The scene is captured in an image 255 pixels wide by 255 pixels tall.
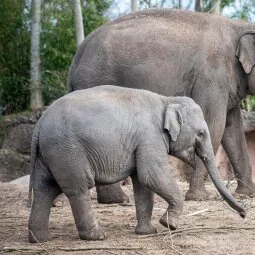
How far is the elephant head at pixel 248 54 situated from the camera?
872 cm

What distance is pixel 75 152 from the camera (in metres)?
5.99

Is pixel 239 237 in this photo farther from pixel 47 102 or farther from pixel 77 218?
pixel 47 102

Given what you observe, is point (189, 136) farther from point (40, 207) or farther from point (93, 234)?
point (40, 207)

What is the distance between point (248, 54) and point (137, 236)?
128 inches

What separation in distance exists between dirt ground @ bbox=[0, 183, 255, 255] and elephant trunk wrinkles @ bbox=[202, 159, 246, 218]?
242 millimetres

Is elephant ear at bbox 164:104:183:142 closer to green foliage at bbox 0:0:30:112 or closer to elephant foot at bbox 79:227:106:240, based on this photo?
elephant foot at bbox 79:227:106:240

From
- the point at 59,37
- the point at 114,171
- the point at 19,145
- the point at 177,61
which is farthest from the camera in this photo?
the point at 59,37

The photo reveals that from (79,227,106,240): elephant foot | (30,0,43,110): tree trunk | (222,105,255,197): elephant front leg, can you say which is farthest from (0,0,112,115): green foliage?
(79,227,106,240): elephant foot

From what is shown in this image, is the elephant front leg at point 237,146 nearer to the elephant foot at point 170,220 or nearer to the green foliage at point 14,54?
the elephant foot at point 170,220

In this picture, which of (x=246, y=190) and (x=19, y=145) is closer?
(x=246, y=190)

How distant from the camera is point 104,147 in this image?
6074 mm

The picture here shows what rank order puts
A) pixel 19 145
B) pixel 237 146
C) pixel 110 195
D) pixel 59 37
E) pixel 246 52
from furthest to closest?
1. pixel 59 37
2. pixel 19 145
3. pixel 237 146
4. pixel 246 52
5. pixel 110 195

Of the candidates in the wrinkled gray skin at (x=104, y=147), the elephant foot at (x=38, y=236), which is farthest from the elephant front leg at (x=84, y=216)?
the elephant foot at (x=38, y=236)

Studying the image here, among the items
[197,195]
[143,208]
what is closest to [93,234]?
[143,208]
